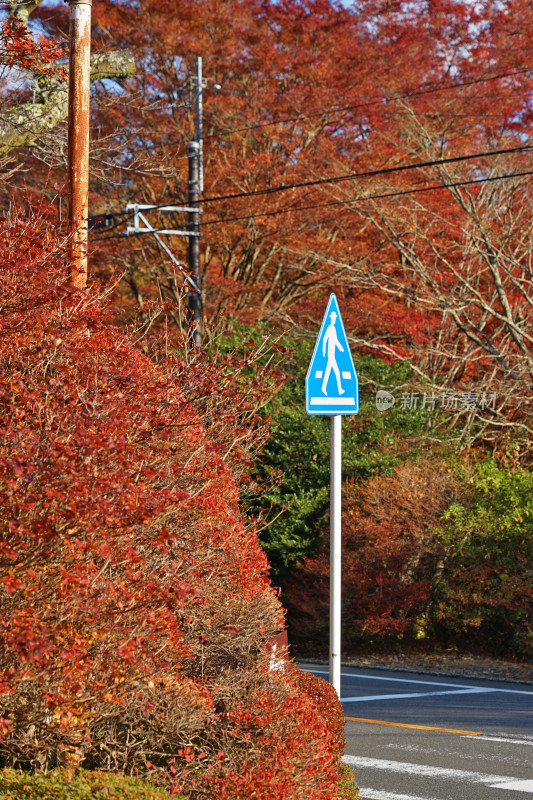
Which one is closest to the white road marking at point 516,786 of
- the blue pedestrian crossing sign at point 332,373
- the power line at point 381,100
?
the blue pedestrian crossing sign at point 332,373

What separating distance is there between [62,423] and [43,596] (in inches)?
34.0

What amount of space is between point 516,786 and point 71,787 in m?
4.33

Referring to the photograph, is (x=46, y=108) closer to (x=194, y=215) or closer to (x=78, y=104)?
(x=78, y=104)

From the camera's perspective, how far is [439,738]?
10.2 m

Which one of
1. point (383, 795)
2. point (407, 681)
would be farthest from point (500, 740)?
point (407, 681)

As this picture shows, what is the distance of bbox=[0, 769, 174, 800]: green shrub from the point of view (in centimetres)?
502

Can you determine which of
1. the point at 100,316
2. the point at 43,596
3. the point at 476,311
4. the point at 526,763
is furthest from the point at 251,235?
the point at 43,596

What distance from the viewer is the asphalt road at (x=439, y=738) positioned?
8.17 metres

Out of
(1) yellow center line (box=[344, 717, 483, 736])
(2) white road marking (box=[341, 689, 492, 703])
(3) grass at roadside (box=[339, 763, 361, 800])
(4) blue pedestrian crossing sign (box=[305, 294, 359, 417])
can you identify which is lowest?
(2) white road marking (box=[341, 689, 492, 703])

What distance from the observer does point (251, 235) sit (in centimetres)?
2367

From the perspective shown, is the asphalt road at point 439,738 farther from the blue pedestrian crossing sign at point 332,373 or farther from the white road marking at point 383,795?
the blue pedestrian crossing sign at point 332,373

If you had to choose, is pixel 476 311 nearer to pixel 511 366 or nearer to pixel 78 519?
pixel 511 366

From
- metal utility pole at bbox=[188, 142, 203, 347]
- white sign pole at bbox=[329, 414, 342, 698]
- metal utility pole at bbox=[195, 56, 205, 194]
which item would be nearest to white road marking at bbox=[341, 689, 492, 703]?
white sign pole at bbox=[329, 414, 342, 698]

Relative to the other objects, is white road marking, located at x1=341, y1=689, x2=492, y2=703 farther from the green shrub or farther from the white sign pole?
the green shrub
